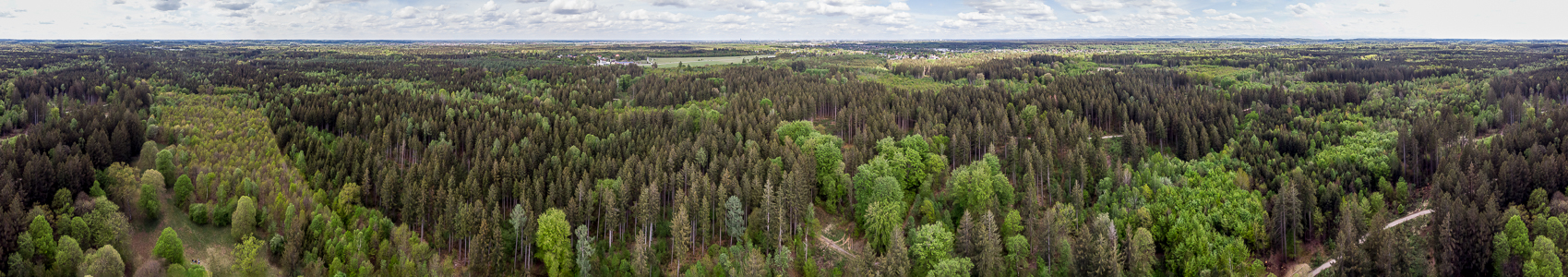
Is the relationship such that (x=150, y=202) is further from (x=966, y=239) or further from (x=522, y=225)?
(x=966, y=239)

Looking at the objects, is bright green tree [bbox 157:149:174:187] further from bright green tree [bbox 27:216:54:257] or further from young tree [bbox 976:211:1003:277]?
young tree [bbox 976:211:1003:277]

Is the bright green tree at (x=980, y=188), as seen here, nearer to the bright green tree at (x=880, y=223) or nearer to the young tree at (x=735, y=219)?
the bright green tree at (x=880, y=223)

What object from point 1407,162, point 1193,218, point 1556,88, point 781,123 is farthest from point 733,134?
point 1556,88

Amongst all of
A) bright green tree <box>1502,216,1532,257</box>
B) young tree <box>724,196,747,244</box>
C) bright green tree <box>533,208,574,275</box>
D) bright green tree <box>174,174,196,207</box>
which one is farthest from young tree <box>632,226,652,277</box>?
bright green tree <box>1502,216,1532,257</box>

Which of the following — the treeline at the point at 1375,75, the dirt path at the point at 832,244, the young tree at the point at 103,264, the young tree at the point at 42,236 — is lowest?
the dirt path at the point at 832,244

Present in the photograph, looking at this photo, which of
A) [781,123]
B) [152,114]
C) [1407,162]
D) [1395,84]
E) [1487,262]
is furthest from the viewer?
[1395,84]

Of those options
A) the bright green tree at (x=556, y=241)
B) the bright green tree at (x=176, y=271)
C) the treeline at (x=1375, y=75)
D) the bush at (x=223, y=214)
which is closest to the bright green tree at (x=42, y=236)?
the bright green tree at (x=176, y=271)

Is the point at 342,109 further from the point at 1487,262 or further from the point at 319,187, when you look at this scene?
the point at 1487,262
